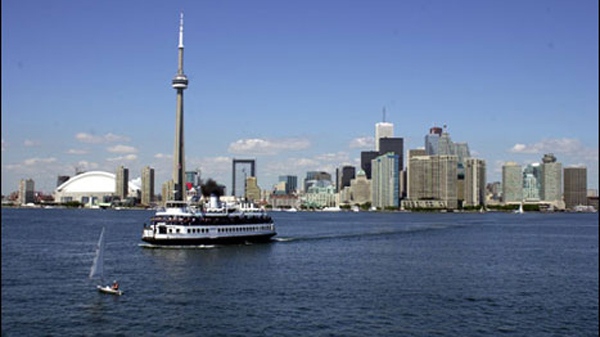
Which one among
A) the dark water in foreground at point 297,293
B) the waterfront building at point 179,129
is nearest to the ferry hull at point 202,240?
the dark water in foreground at point 297,293

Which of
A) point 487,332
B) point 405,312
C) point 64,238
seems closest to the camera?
point 487,332

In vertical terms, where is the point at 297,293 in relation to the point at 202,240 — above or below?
below

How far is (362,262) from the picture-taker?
67750mm

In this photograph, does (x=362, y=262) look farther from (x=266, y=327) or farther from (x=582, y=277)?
(x=266, y=327)

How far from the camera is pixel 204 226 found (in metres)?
79.3

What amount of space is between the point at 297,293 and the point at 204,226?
117ft

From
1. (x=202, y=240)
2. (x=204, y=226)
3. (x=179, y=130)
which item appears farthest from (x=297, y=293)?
(x=179, y=130)

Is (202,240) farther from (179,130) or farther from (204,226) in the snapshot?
(179,130)

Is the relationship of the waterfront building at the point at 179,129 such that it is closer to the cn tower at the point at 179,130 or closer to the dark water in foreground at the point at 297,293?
the cn tower at the point at 179,130

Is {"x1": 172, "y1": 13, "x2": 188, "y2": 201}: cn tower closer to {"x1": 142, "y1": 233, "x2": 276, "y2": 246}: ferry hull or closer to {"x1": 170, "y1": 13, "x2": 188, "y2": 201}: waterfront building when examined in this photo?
{"x1": 170, "y1": 13, "x2": 188, "y2": 201}: waterfront building

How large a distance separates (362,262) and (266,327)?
1350 inches

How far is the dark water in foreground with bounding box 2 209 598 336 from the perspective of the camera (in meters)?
34.8

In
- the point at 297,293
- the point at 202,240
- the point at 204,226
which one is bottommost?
the point at 297,293

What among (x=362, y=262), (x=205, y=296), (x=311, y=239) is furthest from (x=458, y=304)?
(x=311, y=239)
